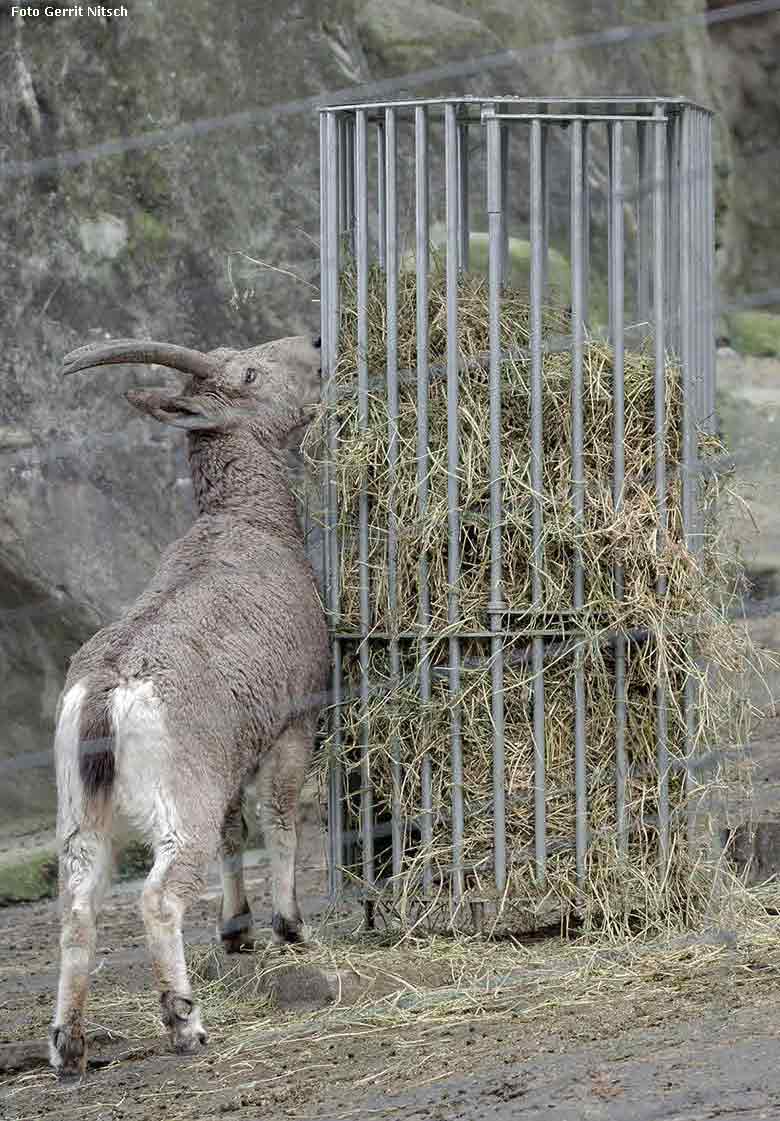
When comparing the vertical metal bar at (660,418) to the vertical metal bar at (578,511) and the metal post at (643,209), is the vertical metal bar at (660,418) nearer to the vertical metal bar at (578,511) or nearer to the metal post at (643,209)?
the metal post at (643,209)

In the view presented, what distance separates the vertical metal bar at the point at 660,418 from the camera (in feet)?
19.7

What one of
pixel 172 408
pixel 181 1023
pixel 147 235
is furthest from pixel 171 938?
pixel 147 235

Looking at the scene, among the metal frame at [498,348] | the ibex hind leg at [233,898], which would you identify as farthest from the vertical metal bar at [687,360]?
the ibex hind leg at [233,898]

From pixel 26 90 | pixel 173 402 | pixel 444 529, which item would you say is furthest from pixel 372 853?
pixel 26 90

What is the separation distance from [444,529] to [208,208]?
403 centimetres

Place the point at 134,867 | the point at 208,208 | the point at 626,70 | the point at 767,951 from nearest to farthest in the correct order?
the point at 767,951 → the point at 134,867 → the point at 208,208 → the point at 626,70

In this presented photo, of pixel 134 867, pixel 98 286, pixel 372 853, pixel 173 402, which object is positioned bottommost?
pixel 134 867

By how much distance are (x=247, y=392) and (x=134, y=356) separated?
0.61 m

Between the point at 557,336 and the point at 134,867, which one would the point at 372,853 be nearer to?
the point at 557,336

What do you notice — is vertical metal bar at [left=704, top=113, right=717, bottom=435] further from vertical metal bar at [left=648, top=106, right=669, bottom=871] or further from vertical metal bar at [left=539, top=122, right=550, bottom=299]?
vertical metal bar at [left=539, top=122, right=550, bottom=299]

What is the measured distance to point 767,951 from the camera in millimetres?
5617

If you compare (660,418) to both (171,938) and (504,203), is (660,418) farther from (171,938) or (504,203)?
(171,938)

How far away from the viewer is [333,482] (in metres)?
6.21

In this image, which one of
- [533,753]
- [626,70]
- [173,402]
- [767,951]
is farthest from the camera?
[626,70]
